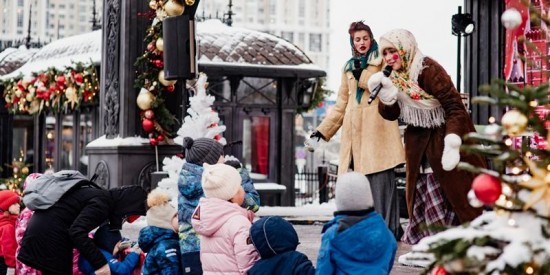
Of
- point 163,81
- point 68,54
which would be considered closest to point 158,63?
point 163,81

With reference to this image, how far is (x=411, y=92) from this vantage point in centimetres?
760

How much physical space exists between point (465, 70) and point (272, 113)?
6.40m

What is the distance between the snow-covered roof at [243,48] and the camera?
23.0m

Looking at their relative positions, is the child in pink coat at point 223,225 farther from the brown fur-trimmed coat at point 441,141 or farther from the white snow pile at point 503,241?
the white snow pile at point 503,241

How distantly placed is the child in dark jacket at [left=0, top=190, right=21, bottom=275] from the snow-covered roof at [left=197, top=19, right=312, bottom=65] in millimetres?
14505

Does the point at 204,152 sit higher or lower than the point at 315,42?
lower

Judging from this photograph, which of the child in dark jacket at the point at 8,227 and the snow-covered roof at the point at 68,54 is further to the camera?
the snow-covered roof at the point at 68,54

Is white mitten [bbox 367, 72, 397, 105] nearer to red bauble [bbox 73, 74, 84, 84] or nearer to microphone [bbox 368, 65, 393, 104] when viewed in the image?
microphone [bbox 368, 65, 393, 104]

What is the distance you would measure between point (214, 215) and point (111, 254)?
1070 millimetres

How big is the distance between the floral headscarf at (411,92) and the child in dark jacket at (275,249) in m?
2.21

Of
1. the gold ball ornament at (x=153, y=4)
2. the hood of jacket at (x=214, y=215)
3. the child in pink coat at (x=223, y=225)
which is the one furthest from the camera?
the gold ball ornament at (x=153, y=4)

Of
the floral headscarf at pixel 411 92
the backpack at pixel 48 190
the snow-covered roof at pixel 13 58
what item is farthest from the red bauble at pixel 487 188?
the snow-covered roof at pixel 13 58

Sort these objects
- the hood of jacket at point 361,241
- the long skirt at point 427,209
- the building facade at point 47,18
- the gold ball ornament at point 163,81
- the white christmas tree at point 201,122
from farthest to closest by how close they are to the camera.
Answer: the building facade at point 47,18, the gold ball ornament at point 163,81, the white christmas tree at point 201,122, the long skirt at point 427,209, the hood of jacket at point 361,241

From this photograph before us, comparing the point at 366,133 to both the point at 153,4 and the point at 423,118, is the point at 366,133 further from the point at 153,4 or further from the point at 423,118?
the point at 153,4
